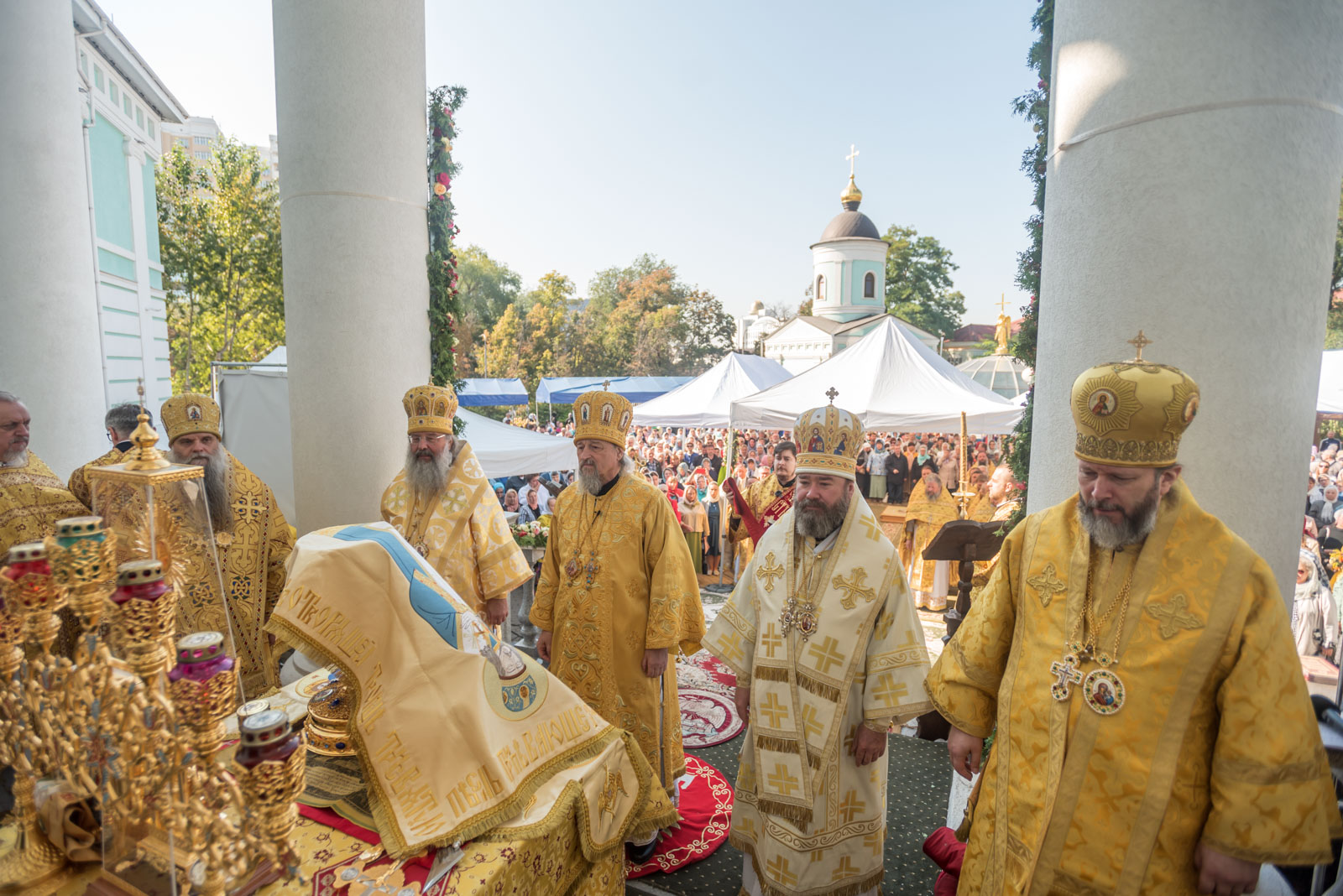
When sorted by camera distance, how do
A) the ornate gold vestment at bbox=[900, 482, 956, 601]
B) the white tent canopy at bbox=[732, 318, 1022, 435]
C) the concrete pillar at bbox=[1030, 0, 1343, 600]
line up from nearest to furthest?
the concrete pillar at bbox=[1030, 0, 1343, 600], the ornate gold vestment at bbox=[900, 482, 956, 601], the white tent canopy at bbox=[732, 318, 1022, 435]

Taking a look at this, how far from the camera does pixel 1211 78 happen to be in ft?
8.44

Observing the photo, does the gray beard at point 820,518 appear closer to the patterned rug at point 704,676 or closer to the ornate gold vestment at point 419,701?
the ornate gold vestment at point 419,701

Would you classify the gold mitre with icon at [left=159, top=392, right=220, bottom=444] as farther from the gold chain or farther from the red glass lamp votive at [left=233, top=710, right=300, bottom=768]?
the gold chain

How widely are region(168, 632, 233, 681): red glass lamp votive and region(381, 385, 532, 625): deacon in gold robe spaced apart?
272 centimetres

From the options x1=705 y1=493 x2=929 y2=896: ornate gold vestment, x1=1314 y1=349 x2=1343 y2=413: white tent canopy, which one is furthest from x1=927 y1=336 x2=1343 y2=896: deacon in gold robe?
x1=1314 y1=349 x2=1343 y2=413: white tent canopy

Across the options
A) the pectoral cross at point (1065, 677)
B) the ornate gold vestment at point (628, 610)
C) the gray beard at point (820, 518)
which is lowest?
the ornate gold vestment at point (628, 610)

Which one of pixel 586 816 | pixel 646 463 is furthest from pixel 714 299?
pixel 586 816

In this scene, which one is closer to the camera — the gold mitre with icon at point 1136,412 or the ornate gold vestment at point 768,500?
the gold mitre with icon at point 1136,412

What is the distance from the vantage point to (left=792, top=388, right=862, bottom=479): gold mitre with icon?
314 cm

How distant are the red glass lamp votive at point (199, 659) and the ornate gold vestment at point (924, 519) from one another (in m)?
8.93

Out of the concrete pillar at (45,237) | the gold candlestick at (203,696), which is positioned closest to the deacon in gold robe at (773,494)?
the gold candlestick at (203,696)

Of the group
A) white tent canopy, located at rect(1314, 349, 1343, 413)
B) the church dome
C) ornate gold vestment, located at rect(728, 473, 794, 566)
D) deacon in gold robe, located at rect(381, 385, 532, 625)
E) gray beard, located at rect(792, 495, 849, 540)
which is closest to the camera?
gray beard, located at rect(792, 495, 849, 540)

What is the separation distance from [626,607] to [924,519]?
6784 millimetres

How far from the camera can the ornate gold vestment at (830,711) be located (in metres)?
2.84
